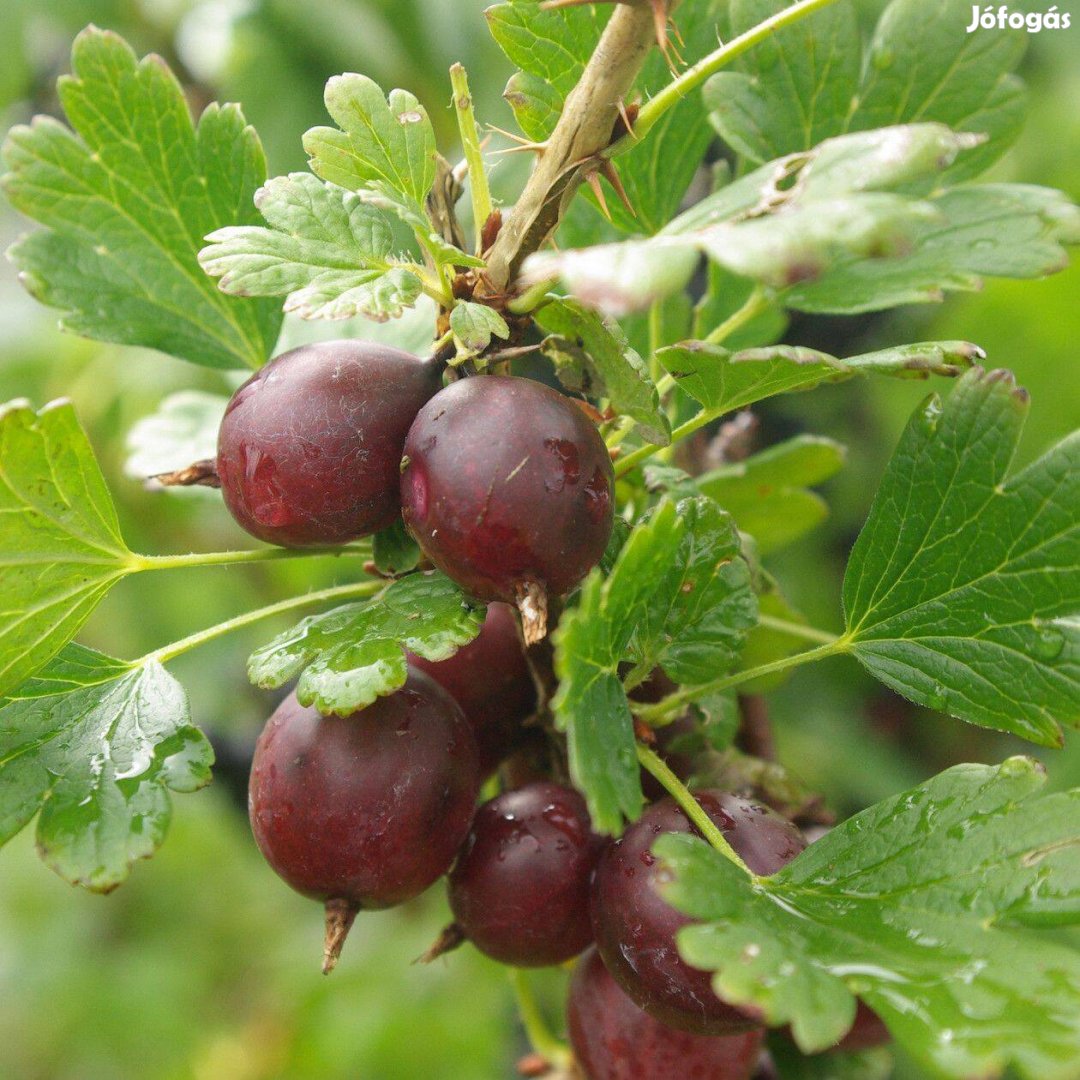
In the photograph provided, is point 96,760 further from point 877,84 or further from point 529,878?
point 877,84

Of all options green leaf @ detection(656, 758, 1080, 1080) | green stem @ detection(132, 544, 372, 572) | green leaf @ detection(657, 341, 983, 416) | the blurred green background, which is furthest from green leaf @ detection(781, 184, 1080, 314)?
the blurred green background

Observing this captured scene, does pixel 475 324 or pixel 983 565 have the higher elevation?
pixel 475 324

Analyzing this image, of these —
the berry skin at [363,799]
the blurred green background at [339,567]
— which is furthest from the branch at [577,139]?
the blurred green background at [339,567]

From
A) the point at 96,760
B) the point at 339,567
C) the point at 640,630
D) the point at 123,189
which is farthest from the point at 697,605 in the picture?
the point at 339,567

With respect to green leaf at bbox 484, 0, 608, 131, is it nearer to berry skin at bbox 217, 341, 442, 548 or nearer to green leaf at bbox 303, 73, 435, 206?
green leaf at bbox 303, 73, 435, 206

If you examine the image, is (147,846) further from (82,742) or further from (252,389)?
(252,389)

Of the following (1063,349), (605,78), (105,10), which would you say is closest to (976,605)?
(605,78)
